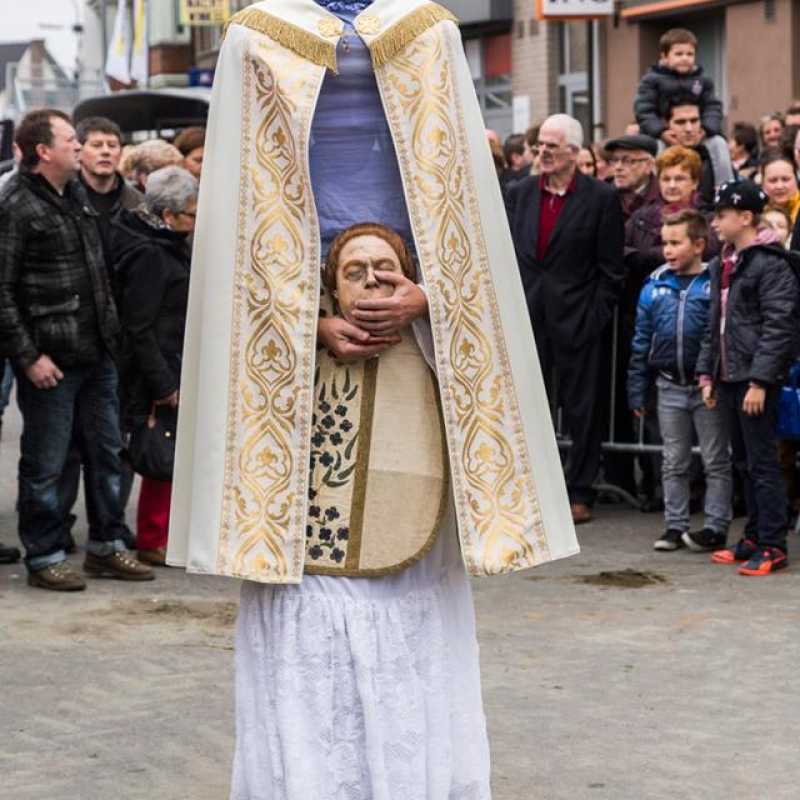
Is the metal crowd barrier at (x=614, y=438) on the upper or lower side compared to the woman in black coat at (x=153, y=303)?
lower

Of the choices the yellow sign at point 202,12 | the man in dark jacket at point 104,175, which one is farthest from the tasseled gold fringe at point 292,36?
the yellow sign at point 202,12

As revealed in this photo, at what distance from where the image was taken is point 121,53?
36.1 meters

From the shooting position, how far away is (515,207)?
11.0 m

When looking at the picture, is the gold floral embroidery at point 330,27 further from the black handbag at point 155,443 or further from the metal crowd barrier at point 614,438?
the metal crowd barrier at point 614,438

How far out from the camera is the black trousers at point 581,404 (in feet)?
36.3

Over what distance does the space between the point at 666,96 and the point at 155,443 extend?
16.9ft

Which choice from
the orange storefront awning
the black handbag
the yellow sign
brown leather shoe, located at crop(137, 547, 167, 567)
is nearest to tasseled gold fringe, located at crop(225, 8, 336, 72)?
the black handbag

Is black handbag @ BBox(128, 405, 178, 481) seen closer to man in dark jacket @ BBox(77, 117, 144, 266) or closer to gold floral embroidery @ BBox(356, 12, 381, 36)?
man in dark jacket @ BBox(77, 117, 144, 266)

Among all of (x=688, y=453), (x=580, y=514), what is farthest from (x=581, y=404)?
(x=688, y=453)

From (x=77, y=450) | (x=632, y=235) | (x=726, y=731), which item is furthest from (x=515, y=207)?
(x=726, y=731)

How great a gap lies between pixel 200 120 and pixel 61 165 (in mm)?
14672

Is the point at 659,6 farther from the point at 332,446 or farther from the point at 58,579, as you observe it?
the point at 332,446

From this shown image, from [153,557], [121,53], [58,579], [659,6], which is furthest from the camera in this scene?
[121,53]

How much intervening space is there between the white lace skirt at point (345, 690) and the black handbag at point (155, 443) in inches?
182
